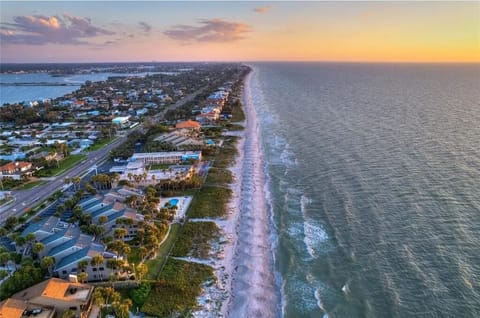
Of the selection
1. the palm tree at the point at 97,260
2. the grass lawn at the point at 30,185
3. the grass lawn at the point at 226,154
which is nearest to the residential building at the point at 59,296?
the palm tree at the point at 97,260

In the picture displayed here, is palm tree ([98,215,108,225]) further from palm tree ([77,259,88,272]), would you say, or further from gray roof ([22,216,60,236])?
palm tree ([77,259,88,272])

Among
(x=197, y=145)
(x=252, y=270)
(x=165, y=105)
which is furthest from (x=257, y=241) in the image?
(x=165, y=105)

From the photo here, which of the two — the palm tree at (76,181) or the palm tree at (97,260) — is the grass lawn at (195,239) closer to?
the palm tree at (97,260)

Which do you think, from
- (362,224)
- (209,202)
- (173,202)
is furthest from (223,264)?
(362,224)

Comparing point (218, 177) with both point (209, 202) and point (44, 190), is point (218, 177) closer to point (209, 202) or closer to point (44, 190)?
point (209, 202)

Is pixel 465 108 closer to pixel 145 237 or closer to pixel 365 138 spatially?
pixel 365 138

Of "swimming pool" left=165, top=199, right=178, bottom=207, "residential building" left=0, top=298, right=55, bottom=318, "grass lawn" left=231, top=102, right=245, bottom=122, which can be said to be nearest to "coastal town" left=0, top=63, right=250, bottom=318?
"residential building" left=0, top=298, right=55, bottom=318

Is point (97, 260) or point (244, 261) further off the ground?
point (97, 260)
